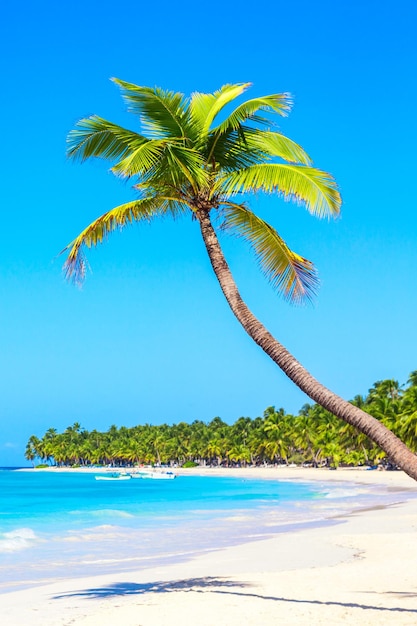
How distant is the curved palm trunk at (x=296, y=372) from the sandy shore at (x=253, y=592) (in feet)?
9.79

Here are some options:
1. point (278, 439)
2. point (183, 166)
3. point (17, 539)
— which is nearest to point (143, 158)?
point (183, 166)

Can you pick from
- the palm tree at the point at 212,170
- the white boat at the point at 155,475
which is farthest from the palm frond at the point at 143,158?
the white boat at the point at 155,475

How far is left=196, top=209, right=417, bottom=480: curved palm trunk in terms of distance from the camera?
7641 millimetres

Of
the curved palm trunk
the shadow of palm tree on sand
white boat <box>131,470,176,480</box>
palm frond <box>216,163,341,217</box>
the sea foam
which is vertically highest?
palm frond <box>216,163,341,217</box>

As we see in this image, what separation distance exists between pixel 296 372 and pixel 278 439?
118760 millimetres

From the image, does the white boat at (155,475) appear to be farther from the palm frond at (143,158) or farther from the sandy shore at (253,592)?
the palm frond at (143,158)

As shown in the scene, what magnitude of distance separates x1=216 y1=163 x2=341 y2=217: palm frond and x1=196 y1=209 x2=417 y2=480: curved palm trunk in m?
0.64

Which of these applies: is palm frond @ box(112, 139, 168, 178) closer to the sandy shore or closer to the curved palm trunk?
the curved palm trunk

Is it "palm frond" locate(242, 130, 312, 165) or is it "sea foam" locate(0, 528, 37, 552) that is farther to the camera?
"sea foam" locate(0, 528, 37, 552)

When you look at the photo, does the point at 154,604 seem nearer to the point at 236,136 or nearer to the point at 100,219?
the point at 100,219

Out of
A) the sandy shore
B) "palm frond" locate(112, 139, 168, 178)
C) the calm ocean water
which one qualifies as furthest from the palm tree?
the calm ocean water

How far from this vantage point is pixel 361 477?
82.2m

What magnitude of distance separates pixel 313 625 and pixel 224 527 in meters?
23.9

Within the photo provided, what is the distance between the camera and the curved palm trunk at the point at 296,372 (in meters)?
7.64
